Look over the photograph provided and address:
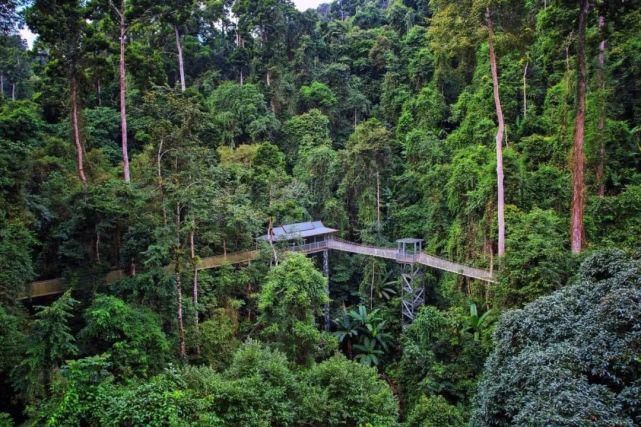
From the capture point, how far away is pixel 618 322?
21.4ft

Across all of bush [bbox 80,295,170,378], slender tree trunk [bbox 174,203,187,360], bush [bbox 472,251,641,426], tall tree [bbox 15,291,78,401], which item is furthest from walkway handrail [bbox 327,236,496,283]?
tall tree [bbox 15,291,78,401]

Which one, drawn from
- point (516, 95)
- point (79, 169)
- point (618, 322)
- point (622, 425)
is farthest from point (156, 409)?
point (516, 95)

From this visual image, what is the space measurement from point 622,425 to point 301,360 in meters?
9.62

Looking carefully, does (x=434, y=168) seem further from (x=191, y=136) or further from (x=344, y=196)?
(x=191, y=136)

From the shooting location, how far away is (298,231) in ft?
64.2

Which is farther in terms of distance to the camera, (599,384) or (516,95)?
(516,95)

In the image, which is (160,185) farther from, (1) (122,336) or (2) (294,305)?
(2) (294,305)

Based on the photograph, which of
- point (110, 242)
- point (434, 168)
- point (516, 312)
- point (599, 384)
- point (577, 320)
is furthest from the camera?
point (434, 168)

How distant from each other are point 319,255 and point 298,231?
380 cm

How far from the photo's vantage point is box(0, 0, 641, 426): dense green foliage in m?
7.79

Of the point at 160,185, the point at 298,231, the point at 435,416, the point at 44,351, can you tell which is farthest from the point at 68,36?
the point at 435,416

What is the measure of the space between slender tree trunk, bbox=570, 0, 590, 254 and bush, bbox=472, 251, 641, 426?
2930mm

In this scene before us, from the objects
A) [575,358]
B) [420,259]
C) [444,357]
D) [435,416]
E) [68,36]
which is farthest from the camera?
[420,259]

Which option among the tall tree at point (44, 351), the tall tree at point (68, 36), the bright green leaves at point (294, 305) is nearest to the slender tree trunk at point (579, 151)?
the bright green leaves at point (294, 305)
